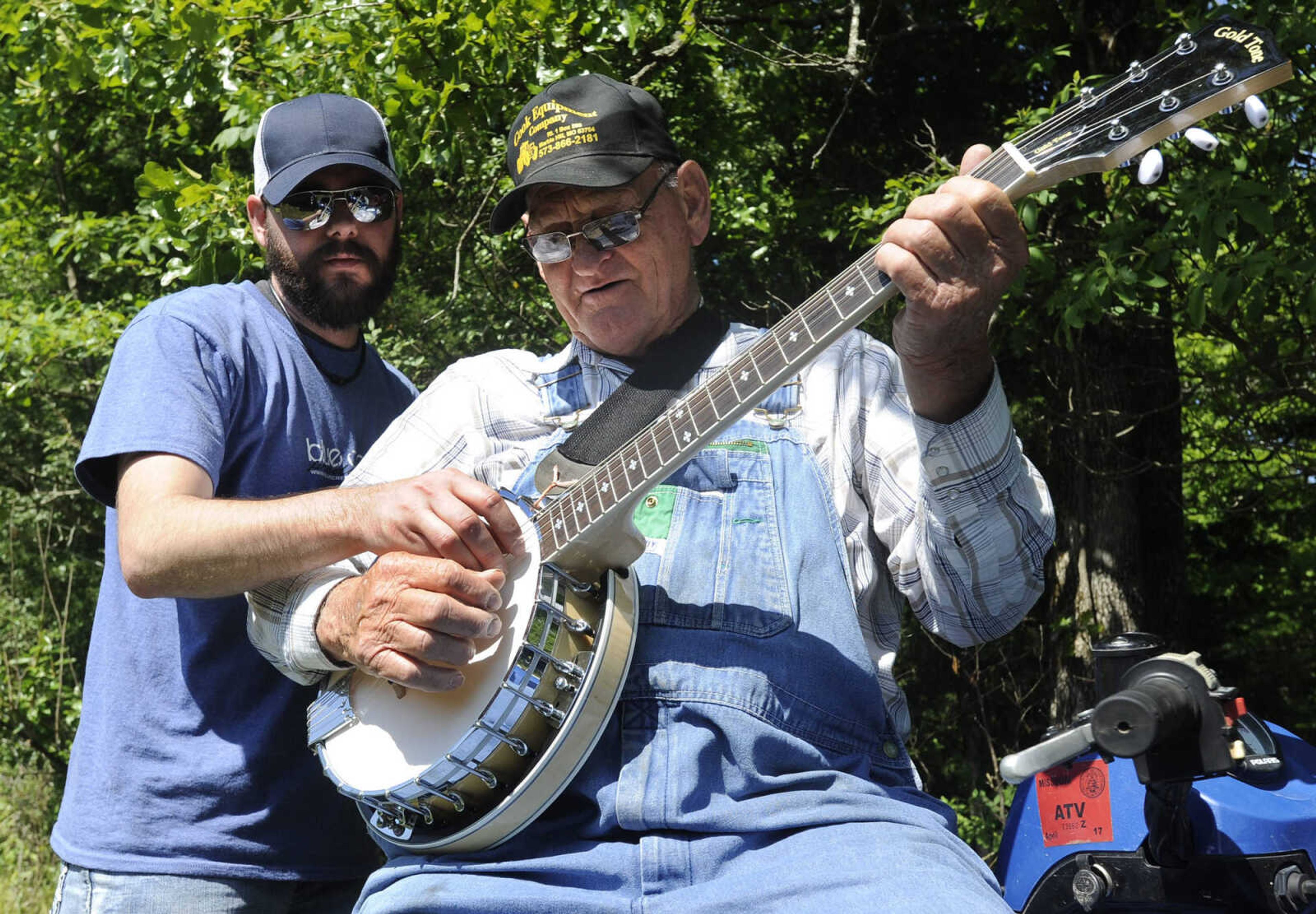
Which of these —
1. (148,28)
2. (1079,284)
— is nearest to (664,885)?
(1079,284)

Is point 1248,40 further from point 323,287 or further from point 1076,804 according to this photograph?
point 323,287

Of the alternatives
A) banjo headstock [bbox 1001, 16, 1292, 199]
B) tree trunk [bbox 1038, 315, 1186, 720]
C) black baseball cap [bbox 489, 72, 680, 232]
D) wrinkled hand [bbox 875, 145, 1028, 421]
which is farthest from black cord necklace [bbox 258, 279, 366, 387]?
tree trunk [bbox 1038, 315, 1186, 720]

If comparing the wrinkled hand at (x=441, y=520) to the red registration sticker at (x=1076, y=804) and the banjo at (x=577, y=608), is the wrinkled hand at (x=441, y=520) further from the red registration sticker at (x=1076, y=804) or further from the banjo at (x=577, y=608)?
the red registration sticker at (x=1076, y=804)

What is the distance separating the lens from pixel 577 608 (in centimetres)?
204

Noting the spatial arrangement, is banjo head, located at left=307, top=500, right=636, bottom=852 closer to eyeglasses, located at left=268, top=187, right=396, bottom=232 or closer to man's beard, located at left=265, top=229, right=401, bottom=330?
man's beard, located at left=265, top=229, right=401, bottom=330

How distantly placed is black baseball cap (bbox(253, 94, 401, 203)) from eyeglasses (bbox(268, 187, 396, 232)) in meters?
0.03

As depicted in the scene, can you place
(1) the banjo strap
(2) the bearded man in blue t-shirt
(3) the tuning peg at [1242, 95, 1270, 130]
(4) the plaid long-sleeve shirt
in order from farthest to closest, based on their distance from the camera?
(1) the banjo strap
(2) the bearded man in blue t-shirt
(4) the plaid long-sleeve shirt
(3) the tuning peg at [1242, 95, 1270, 130]

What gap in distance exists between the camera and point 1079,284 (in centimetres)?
405

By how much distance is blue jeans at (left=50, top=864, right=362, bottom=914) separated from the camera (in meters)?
2.38

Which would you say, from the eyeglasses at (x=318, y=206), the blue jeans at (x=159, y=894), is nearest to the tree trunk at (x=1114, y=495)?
the eyeglasses at (x=318, y=206)

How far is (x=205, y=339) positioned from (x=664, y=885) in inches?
57.3

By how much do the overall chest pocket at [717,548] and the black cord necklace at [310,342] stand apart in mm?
949

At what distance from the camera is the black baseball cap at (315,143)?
278 centimetres

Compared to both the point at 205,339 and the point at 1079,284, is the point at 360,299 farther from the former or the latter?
the point at 1079,284
